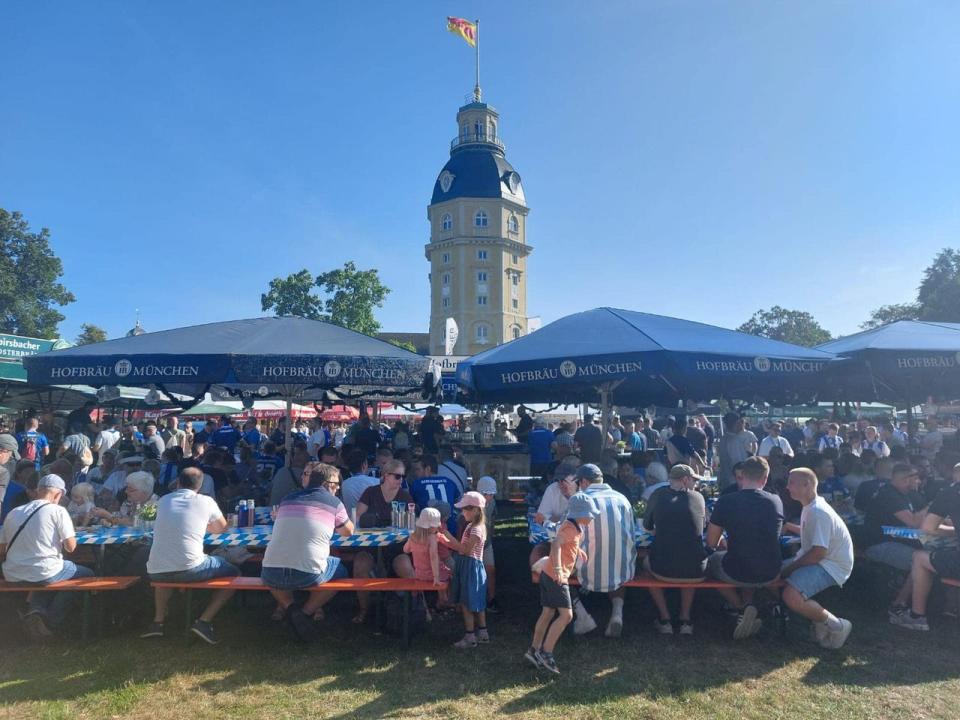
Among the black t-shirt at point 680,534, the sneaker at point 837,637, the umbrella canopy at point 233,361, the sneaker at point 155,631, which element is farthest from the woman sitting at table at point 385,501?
the sneaker at point 837,637

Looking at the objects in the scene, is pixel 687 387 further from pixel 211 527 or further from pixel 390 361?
pixel 211 527

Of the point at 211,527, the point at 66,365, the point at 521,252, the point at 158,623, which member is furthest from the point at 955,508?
the point at 521,252

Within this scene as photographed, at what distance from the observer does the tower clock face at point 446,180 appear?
57.5m

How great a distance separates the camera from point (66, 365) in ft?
20.3

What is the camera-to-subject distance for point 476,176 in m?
56.8

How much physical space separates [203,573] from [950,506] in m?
5.90

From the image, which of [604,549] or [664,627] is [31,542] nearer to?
[604,549]

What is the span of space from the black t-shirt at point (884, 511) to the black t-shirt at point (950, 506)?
713 mm

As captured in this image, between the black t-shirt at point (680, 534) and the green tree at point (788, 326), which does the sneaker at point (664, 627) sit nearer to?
the black t-shirt at point (680, 534)

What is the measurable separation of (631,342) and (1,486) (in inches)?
234

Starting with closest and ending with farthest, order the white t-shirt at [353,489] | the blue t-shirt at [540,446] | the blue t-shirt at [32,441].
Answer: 1. the white t-shirt at [353,489]
2. the blue t-shirt at [32,441]
3. the blue t-shirt at [540,446]

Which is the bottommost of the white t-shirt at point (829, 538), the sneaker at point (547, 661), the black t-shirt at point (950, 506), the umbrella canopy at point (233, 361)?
the sneaker at point (547, 661)

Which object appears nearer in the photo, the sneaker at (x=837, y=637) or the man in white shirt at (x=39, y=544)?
the sneaker at (x=837, y=637)

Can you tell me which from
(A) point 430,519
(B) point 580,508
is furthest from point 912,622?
(A) point 430,519
